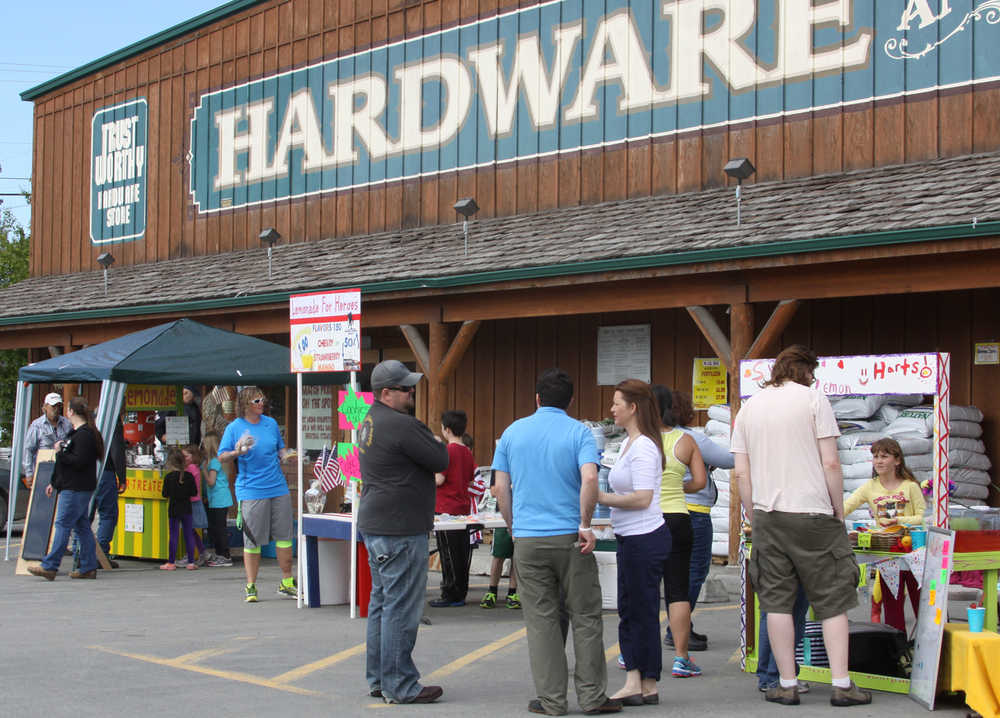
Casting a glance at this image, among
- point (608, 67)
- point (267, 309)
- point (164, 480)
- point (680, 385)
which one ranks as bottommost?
point (164, 480)

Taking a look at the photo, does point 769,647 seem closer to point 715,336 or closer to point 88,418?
point 715,336

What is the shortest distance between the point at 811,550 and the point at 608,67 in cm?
1000

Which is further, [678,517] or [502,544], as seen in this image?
[502,544]

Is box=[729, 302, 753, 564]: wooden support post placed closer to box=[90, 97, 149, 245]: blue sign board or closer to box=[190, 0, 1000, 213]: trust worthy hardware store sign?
box=[190, 0, 1000, 213]: trust worthy hardware store sign

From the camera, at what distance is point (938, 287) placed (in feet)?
34.9

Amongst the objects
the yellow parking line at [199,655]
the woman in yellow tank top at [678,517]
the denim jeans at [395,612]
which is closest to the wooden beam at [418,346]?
the yellow parking line at [199,655]

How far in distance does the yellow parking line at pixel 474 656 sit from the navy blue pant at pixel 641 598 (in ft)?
4.63

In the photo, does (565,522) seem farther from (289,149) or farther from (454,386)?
(289,149)

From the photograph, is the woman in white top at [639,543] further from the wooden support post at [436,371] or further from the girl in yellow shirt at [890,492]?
the wooden support post at [436,371]

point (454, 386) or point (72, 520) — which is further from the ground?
point (454, 386)

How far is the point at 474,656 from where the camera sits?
8539 millimetres

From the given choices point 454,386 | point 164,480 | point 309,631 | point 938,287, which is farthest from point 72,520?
point 938,287

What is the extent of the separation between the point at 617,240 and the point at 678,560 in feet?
20.6

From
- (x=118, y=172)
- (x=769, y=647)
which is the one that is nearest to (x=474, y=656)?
(x=769, y=647)
